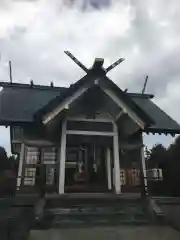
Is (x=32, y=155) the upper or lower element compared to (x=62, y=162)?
upper

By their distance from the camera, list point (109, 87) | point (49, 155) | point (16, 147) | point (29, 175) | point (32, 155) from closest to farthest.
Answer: point (109, 87) → point (29, 175) → point (32, 155) → point (49, 155) → point (16, 147)

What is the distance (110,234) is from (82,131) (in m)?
3.71

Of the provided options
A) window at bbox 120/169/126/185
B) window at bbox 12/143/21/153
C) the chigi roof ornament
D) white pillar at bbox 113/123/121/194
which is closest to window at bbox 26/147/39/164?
window at bbox 12/143/21/153

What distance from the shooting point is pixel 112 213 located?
8.38 meters

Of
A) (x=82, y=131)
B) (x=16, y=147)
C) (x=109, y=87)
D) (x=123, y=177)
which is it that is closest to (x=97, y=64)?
(x=109, y=87)

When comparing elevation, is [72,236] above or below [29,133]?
below

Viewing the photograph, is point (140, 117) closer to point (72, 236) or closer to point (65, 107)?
point (65, 107)

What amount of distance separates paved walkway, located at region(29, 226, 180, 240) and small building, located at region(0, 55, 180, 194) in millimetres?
2299

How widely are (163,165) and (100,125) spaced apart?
9.28 metres

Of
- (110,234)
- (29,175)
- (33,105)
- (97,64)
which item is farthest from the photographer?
(33,105)

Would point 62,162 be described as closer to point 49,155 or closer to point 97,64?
point 49,155

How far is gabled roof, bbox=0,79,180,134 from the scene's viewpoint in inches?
414

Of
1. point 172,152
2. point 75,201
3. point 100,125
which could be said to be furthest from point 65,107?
point 172,152

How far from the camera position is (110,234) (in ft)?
24.3
